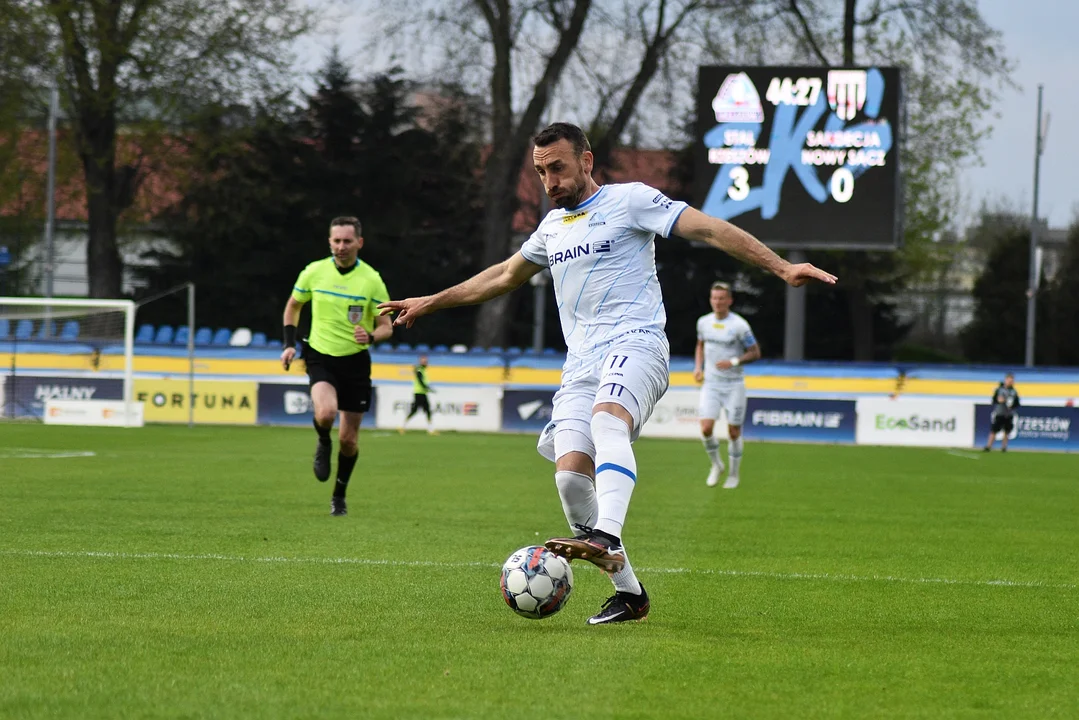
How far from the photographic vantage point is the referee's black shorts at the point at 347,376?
1159cm

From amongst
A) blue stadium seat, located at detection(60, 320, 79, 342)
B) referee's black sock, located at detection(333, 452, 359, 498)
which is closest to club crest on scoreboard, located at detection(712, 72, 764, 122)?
blue stadium seat, located at detection(60, 320, 79, 342)

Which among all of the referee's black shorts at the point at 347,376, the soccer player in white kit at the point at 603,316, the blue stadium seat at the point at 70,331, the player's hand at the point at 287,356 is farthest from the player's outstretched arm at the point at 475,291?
the blue stadium seat at the point at 70,331

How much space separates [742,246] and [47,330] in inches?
948

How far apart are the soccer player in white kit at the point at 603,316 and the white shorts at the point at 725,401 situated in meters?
10.2

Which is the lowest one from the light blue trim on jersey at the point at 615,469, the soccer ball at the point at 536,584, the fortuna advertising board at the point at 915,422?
the fortuna advertising board at the point at 915,422

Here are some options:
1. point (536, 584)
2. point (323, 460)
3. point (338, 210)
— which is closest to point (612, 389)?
point (536, 584)

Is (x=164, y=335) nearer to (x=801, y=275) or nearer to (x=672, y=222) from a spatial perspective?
(x=672, y=222)

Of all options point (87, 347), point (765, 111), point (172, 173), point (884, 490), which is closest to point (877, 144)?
point (765, 111)

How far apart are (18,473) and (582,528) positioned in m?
9.66

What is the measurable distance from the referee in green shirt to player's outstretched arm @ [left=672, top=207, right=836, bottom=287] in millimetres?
5583

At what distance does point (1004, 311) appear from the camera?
5703cm

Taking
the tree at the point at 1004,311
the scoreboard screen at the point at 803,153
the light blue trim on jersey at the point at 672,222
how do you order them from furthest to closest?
the tree at the point at 1004,311
the scoreboard screen at the point at 803,153
the light blue trim on jersey at the point at 672,222

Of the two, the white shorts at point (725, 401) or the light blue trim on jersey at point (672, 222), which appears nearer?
the light blue trim on jersey at point (672, 222)

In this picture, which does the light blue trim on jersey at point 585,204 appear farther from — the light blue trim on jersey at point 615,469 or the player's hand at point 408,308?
the light blue trim on jersey at point 615,469
